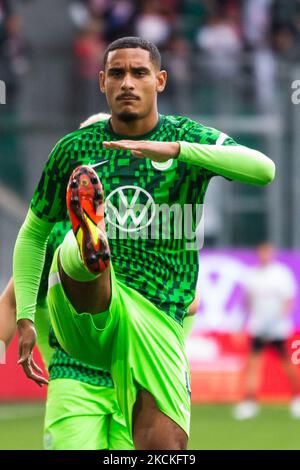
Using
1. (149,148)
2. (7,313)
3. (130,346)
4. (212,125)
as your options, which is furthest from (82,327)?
(212,125)

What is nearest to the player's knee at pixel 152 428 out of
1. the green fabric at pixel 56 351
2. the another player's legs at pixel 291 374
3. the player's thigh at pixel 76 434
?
the player's thigh at pixel 76 434

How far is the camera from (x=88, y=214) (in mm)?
4465

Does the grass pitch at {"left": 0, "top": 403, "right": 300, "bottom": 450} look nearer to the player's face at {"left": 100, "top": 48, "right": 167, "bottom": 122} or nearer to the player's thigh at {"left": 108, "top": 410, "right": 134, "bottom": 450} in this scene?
the player's thigh at {"left": 108, "top": 410, "right": 134, "bottom": 450}

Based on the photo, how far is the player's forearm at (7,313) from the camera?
6020 millimetres

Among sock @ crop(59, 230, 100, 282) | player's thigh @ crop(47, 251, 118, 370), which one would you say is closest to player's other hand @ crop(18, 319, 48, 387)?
player's thigh @ crop(47, 251, 118, 370)

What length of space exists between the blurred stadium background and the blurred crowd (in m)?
0.02

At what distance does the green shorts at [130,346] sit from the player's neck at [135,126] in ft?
2.11

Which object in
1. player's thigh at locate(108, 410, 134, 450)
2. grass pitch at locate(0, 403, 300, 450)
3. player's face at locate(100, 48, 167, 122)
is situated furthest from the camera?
grass pitch at locate(0, 403, 300, 450)

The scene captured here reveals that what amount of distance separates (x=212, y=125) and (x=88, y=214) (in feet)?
33.9

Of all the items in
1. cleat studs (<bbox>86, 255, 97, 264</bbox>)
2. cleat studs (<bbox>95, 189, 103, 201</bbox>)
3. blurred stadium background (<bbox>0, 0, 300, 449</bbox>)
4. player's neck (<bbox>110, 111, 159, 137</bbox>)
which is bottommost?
cleat studs (<bbox>86, 255, 97, 264</bbox>)

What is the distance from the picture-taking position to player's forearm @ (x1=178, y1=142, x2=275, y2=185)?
4801mm

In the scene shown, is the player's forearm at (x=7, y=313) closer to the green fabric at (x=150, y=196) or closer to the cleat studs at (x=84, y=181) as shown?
the green fabric at (x=150, y=196)

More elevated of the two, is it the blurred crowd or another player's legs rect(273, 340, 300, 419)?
the blurred crowd

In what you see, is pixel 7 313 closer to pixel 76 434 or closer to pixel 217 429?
pixel 76 434
